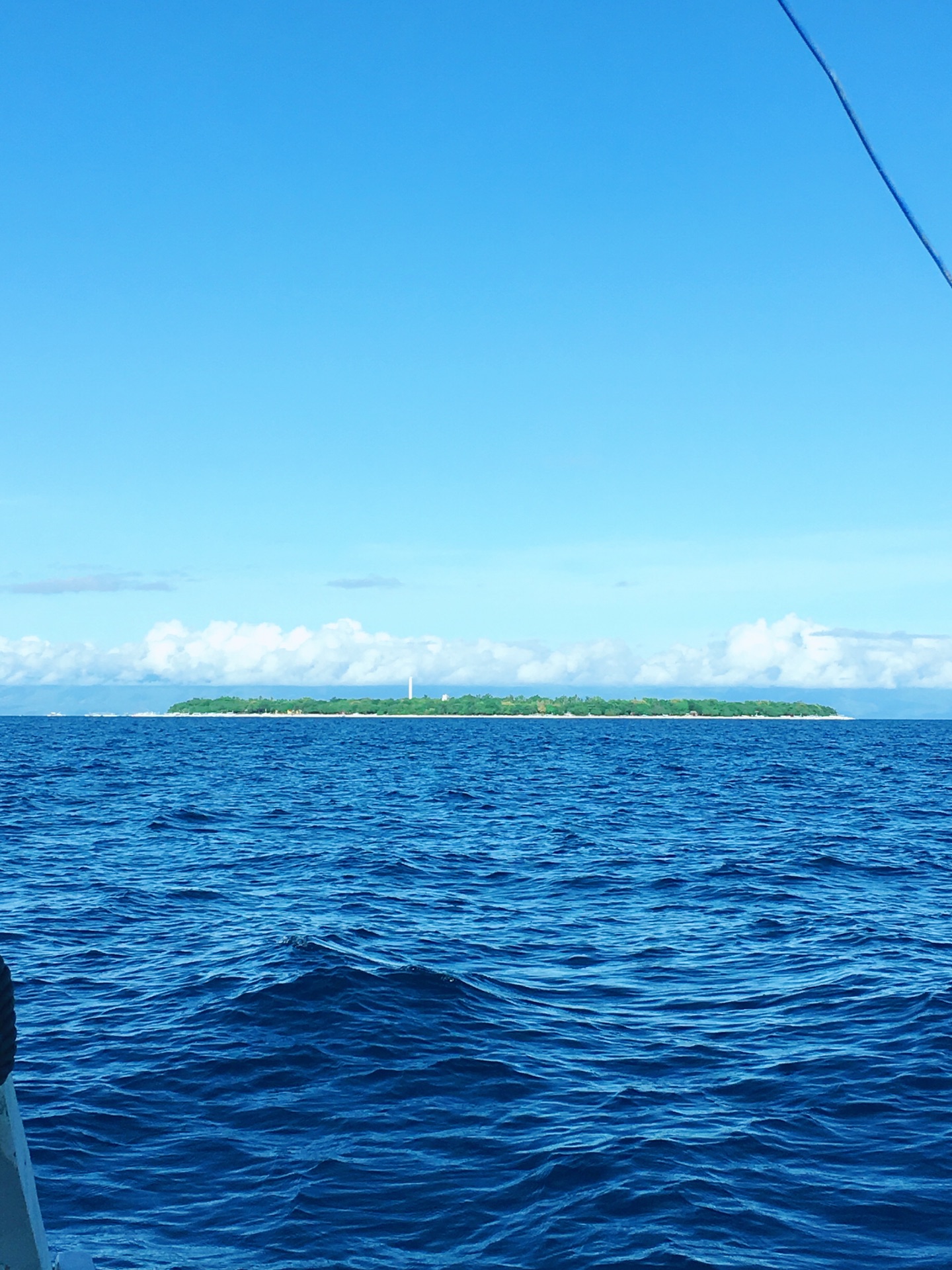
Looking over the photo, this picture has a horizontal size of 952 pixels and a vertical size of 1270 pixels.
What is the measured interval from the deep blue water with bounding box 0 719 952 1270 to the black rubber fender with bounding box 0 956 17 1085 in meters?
5.45

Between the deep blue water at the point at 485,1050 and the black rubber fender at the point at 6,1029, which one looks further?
the deep blue water at the point at 485,1050

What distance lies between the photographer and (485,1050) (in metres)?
15.3

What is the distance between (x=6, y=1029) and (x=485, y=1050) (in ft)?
36.4

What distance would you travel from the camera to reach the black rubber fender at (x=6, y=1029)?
5.30 m

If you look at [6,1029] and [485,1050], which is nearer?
[6,1029]

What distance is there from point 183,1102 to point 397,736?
151m

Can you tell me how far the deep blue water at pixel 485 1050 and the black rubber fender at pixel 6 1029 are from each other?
215 inches

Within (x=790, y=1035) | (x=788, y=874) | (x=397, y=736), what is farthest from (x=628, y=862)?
(x=397, y=736)

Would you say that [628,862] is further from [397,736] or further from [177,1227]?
[397,736]

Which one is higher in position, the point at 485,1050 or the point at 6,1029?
the point at 6,1029

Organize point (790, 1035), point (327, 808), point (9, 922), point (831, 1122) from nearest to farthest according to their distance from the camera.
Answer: point (831, 1122) < point (790, 1035) < point (9, 922) < point (327, 808)

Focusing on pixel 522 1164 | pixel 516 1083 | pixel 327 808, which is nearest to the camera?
pixel 522 1164

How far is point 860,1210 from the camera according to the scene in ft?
34.9

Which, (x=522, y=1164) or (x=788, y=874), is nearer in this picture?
(x=522, y=1164)
